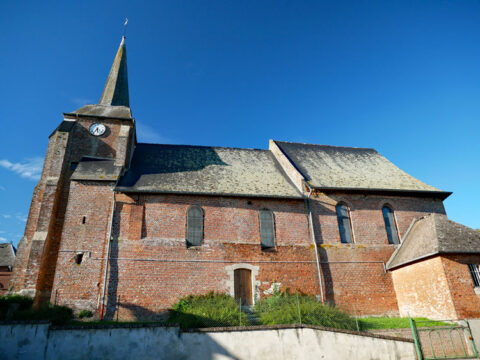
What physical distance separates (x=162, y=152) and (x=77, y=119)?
17.8ft

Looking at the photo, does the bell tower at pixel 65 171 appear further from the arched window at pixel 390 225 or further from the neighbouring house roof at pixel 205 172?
the arched window at pixel 390 225

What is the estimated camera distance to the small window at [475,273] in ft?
45.8

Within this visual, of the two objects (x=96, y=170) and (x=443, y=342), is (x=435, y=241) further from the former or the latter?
(x=96, y=170)

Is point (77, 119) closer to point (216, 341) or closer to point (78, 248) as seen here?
point (78, 248)

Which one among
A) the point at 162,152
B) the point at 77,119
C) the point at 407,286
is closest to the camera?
the point at 407,286

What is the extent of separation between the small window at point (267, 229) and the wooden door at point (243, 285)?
Answer: 5.77 ft

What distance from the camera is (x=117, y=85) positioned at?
23.2m

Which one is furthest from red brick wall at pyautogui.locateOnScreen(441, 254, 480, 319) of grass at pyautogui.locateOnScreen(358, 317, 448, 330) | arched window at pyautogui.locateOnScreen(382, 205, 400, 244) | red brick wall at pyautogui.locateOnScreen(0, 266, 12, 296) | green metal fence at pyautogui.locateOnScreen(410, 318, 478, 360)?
red brick wall at pyautogui.locateOnScreen(0, 266, 12, 296)

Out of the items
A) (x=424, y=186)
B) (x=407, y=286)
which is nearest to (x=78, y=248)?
(x=407, y=286)

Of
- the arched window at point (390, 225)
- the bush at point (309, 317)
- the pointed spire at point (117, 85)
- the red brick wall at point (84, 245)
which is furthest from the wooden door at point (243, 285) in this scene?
the pointed spire at point (117, 85)

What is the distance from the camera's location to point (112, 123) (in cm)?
1953

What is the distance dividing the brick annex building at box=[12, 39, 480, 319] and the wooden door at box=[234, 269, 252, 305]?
0.16 feet

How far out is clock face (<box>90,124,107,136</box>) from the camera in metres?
19.1

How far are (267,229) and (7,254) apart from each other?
29.5m
